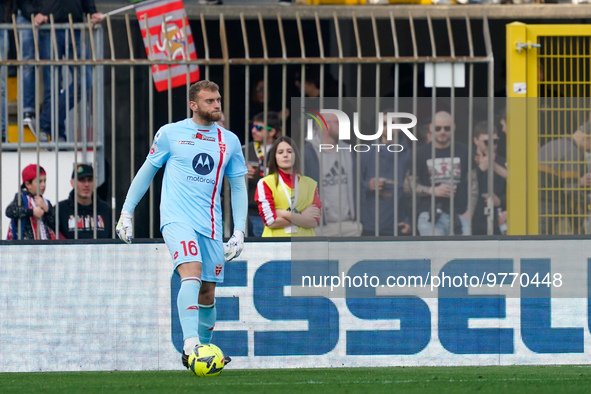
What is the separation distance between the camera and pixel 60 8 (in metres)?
9.88

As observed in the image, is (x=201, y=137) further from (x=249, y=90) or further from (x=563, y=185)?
(x=563, y=185)

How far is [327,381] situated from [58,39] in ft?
14.7

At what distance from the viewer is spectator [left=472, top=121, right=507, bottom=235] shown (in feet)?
28.4

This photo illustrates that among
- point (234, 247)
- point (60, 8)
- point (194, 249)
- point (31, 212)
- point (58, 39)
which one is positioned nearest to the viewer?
point (194, 249)

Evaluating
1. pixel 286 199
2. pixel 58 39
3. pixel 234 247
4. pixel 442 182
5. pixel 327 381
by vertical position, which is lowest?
pixel 327 381

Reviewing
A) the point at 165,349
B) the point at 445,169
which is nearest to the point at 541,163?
the point at 445,169

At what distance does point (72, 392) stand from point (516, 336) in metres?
3.67

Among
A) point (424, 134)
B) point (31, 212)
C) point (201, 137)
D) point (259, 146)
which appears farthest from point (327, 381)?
point (31, 212)

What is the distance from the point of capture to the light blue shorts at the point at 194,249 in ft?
23.0

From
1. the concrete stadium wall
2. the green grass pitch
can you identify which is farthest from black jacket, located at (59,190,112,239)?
the green grass pitch

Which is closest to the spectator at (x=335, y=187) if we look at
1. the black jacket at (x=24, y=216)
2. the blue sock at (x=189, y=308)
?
the blue sock at (x=189, y=308)

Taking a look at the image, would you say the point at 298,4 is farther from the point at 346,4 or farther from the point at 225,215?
the point at 225,215

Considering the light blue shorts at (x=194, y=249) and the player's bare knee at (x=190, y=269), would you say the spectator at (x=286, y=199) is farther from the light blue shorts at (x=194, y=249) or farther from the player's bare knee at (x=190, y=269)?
the player's bare knee at (x=190, y=269)

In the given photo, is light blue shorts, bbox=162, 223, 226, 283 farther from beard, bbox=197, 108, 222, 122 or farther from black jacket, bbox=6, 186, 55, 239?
black jacket, bbox=6, 186, 55, 239
